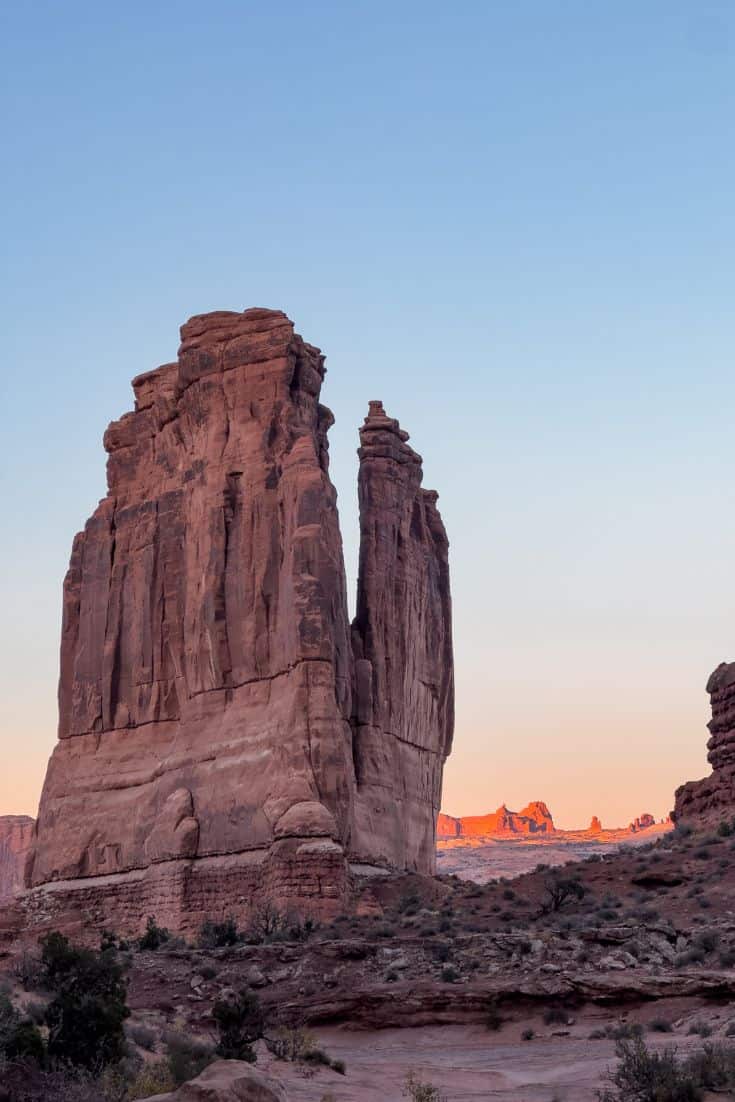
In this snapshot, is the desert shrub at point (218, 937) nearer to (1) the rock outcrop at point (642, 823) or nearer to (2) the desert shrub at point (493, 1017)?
(2) the desert shrub at point (493, 1017)

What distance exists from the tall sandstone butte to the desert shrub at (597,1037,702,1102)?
23.7m

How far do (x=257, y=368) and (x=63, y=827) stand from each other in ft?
56.2

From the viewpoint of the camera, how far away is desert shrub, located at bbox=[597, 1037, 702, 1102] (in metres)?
16.3

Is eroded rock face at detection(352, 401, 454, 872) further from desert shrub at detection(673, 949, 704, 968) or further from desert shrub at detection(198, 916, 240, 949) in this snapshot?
desert shrub at detection(673, 949, 704, 968)

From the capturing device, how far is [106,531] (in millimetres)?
57688

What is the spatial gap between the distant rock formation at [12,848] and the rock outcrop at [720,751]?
85228 mm

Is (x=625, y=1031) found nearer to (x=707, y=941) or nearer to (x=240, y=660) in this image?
(x=707, y=941)

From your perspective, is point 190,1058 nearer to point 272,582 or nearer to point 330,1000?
point 330,1000

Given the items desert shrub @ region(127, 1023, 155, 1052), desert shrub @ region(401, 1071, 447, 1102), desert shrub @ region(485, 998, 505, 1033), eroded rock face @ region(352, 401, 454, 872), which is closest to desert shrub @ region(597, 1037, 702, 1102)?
desert shrub @ region(401, 1071, 447, 1102)

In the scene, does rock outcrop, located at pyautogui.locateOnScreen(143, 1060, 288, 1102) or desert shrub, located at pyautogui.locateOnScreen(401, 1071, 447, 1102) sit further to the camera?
desert shrub, located at pyautogui.locateOnScreen(401, 1071, 447, 1102)

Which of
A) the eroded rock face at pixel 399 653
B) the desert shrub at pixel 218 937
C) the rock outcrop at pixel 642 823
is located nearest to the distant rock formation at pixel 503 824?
the rock outcrop at pixel 642 823

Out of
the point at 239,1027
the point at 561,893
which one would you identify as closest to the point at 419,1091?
Answer: the point at 239,1027

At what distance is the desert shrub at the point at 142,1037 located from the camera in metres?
21.8

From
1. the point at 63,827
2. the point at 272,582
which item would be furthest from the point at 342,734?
the point at 63,827
